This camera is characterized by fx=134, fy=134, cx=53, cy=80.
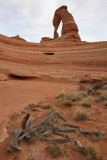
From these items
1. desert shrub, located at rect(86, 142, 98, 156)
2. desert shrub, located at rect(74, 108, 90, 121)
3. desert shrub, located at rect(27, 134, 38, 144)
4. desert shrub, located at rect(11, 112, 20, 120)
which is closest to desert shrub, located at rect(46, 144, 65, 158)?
desert shrub, located at rect(27, 134, 38, 144)

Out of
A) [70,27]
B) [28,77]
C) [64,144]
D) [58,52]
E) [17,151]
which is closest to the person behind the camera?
[17,151]

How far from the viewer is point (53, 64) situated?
673 inches

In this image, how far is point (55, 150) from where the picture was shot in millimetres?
2863

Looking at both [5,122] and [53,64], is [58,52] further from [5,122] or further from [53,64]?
[5,122]

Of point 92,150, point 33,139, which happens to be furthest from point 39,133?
point 92,150

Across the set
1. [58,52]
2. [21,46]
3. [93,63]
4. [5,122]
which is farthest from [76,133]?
[21,46]

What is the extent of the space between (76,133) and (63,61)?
46.9 feet

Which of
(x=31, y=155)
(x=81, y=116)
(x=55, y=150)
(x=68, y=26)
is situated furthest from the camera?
(x=68, y=26)

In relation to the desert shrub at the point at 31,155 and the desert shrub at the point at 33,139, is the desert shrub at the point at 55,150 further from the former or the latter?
the desert shrub at the point at 33,139

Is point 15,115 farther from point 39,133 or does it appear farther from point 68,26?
point 68,26

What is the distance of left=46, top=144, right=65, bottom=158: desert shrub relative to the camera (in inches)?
109

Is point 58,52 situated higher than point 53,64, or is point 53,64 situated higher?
point 58,52

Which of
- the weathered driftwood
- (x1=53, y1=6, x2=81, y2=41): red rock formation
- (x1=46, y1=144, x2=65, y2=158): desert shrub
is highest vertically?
(x1=53, y1=6, x2=81, y2=41): red rock formation

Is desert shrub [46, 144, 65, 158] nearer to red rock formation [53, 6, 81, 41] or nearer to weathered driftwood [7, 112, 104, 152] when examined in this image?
weathered driftwood [7, 112, 104, 152]
